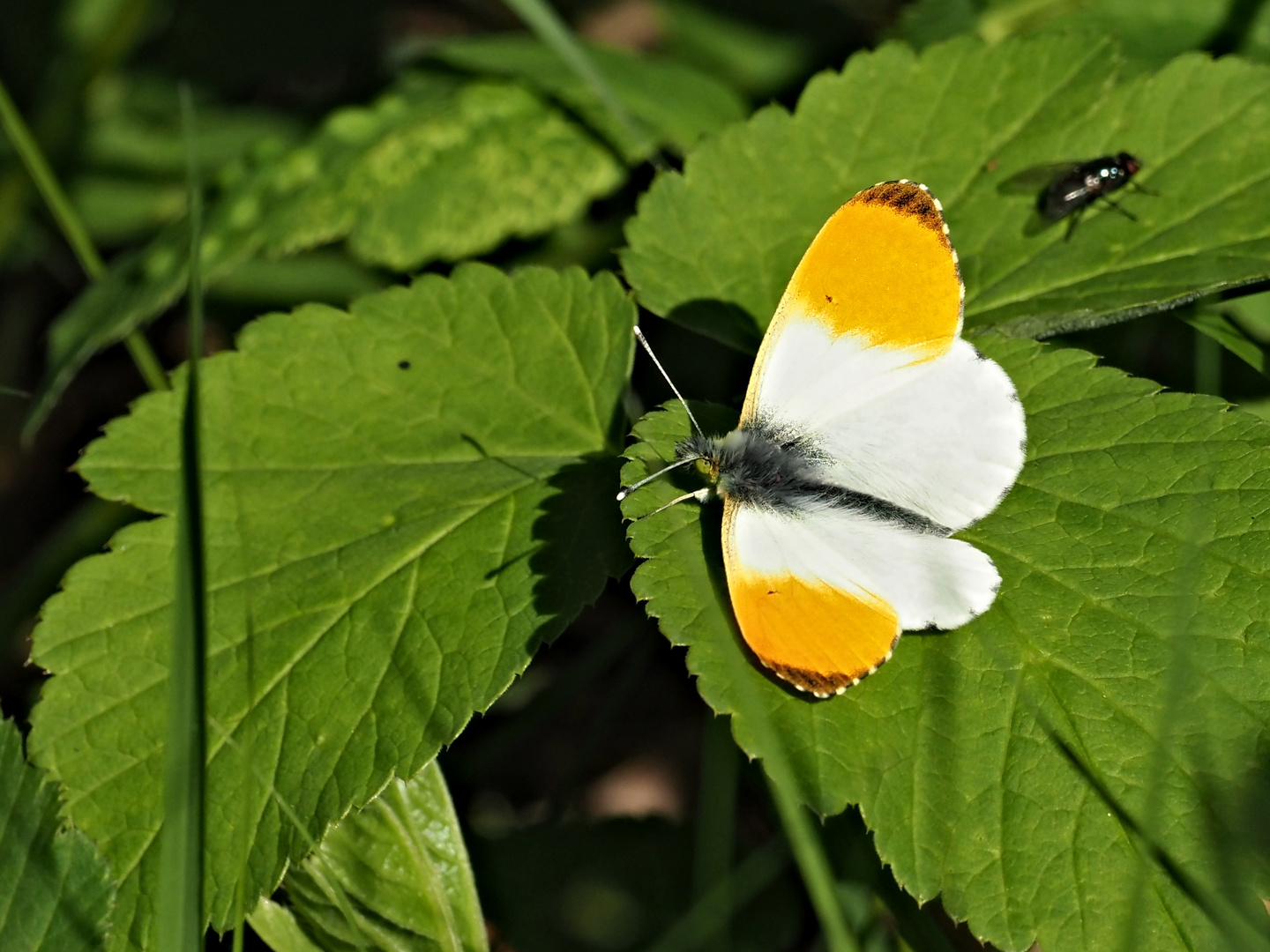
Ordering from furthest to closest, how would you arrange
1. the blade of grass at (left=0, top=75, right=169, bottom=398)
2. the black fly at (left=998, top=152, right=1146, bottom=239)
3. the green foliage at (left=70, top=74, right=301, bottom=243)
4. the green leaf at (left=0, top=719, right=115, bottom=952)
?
the green foliage at (left=70, top=74, right=301, bottom=243)
the blade of grass at (left=0, top=75, right=169, bottom=398)
the black fly at (left=998, top=152, right=1146, bottom=239)
the green leaf at (left=0, top=719, right=115, bottom=952)

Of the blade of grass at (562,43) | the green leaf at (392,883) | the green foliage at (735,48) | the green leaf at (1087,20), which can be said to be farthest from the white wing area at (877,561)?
the green foliage at (735,48)

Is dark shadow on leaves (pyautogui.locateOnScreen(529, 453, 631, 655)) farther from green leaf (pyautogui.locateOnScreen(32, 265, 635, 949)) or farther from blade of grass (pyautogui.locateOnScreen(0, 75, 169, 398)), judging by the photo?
blade of grass (pyautogui.locateOnScreen(0, 75, 169, 398))

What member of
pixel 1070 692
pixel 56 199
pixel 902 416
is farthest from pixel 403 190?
pixel 1070 692

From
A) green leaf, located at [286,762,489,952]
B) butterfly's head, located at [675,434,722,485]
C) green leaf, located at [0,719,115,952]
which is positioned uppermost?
butterfly's head, located at [675,434,722,485]

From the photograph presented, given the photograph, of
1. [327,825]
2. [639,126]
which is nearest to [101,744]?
[327,825]

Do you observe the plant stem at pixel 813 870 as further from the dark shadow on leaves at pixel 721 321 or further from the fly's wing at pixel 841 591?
the dark shadow on leaves at pixel 721 321

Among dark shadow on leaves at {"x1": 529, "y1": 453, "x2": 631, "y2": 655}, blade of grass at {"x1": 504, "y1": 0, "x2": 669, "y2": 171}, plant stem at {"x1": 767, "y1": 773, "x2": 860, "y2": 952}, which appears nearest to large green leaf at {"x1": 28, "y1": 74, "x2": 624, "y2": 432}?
blade of grass at {"x1": 504, "y1": 0, "x2": 669, "y2": 171}
